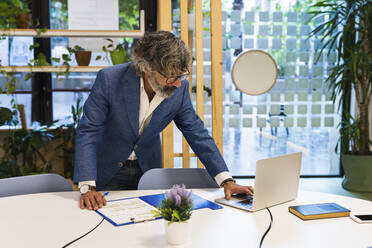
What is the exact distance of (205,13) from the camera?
4.37 meters

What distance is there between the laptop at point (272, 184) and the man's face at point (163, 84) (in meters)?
0.61

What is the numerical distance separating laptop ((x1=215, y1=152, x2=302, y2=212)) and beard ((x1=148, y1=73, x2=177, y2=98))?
611 mm

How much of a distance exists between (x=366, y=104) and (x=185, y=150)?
2266mm

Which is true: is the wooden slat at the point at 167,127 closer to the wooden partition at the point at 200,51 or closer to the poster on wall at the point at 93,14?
the wooden partition at the point at 200,51

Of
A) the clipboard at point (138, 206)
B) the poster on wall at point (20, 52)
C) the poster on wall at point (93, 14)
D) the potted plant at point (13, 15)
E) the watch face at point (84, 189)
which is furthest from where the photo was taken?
the poster on wall at point (20, 52)

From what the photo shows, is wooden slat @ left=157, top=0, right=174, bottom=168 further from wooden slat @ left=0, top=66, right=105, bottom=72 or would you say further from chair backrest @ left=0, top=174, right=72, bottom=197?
chair backrest @ left=0, top=174, right=72, bottom=197

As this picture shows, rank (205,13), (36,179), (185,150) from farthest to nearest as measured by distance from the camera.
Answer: (205,13) → (185,150) → (36,179)

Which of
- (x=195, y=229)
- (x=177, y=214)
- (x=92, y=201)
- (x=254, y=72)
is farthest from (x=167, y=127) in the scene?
(x=177, y=214)

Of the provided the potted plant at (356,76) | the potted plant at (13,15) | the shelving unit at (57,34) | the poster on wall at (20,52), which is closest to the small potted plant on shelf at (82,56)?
the shelving unit at (57,34)

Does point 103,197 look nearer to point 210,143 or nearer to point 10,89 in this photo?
point 210,143

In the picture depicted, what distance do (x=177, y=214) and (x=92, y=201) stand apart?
1.87ft

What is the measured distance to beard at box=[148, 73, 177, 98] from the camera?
1.93 m

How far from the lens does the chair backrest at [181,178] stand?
2.11 meters

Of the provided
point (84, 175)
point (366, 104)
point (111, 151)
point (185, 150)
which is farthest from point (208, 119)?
point (84, 175)
